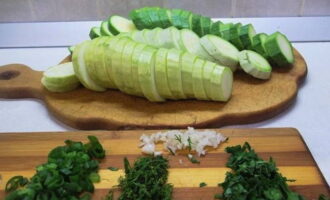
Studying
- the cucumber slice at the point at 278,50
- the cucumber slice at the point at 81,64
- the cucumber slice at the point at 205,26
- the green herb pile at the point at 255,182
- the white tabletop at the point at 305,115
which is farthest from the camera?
the cucumber slice at the point at 205,26

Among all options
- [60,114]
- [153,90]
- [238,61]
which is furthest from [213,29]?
[60,114]

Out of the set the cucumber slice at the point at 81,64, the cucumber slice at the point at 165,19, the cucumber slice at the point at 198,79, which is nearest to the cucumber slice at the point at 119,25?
the cucumber slice at the point at 165,19

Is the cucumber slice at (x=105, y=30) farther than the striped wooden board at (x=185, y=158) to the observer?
Yes

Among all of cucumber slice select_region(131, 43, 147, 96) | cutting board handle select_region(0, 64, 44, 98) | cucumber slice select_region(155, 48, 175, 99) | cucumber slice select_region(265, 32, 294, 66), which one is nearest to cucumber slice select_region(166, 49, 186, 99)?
cucumber slice select_region(155, 48, 175, 99)

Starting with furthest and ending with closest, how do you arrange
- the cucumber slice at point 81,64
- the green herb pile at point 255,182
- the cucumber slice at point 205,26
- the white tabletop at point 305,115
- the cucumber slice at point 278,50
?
the cucumber slice at point 205,26, the cucumber slice at point 278,50, the cucumber slice at point 81,64, the white tabletop at point 305,115, the green herb pile at point 255,182

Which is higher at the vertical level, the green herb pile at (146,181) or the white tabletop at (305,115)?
the white tabletop at (305,115)

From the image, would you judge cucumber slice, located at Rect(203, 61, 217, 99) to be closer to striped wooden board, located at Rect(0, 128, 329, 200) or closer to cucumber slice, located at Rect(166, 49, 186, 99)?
cucumber slice, located at Rect(166, 49, 186, 99)

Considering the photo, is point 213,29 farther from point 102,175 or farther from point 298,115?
point 102,175

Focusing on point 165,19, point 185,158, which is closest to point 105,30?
point 165,19

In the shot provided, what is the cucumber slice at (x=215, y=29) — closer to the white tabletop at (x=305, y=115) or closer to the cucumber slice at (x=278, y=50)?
the cucumber slice at (x=278, y=50)
